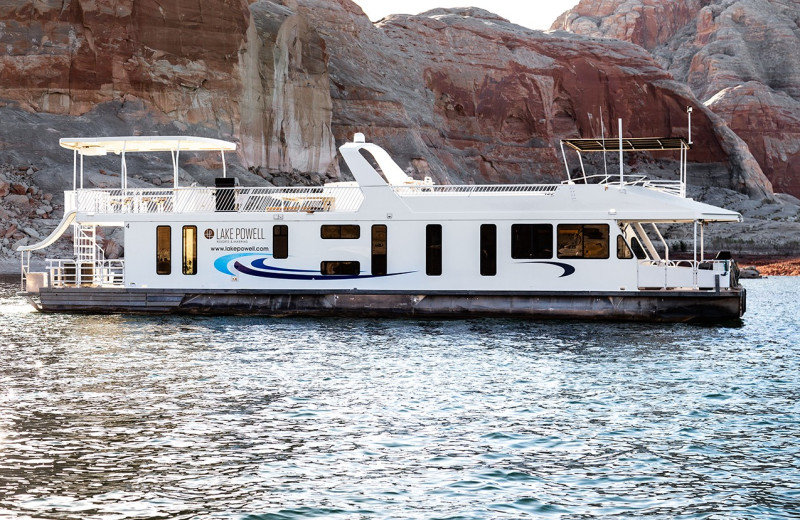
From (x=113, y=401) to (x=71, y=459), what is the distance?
3.92 meters

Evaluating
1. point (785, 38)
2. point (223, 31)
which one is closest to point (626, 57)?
point (785, 38)

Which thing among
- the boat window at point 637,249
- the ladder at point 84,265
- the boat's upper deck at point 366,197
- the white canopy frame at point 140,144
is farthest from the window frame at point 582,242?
the ladder at point 84,265

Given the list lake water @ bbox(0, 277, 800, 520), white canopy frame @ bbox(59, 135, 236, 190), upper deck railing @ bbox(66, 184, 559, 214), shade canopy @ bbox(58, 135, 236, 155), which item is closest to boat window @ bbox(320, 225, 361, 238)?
upper deck railing @ bbox(66, 184, 559, 214)

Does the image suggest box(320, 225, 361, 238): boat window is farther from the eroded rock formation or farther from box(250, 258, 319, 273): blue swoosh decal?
the eroded rock formation

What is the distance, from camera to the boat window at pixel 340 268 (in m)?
29.2

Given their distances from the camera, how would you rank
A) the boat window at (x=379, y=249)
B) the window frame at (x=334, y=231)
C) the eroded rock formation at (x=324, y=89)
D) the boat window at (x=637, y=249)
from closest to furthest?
1. the boat window at (x=379, y=249)
2. the window frame at (x=334, y=231)
3. the boat window at (x=637, y=249)
4. the eroded rock formation at (x=324, y=89)

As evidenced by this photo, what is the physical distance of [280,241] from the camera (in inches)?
1165

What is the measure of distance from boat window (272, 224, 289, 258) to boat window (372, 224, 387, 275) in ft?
8.72

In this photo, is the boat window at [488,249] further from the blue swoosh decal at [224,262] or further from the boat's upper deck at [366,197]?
the blue swoosh decal at [224,262]

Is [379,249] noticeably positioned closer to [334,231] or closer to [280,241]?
[334,231]

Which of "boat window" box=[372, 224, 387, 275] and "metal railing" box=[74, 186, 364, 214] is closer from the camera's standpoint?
"boat window" box=[372, 224, 387, 275]

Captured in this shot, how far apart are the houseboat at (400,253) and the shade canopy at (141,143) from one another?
9 centimetres

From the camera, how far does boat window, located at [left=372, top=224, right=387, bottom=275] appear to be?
29.0m

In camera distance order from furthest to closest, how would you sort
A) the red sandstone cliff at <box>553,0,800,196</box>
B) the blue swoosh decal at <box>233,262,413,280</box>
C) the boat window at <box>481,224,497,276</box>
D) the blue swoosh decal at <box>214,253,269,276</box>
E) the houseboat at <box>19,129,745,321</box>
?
the red sandstone cliff at <box>553,0,800,196</box> < the blue swoosh decal at <box>214,253,269,276</box> < the blue swoosh decal at <box>233,262,413,280</box> < the boat window at <box>481,224,497,276</box> < the houseboat at <box>19,129,745,321</box>
